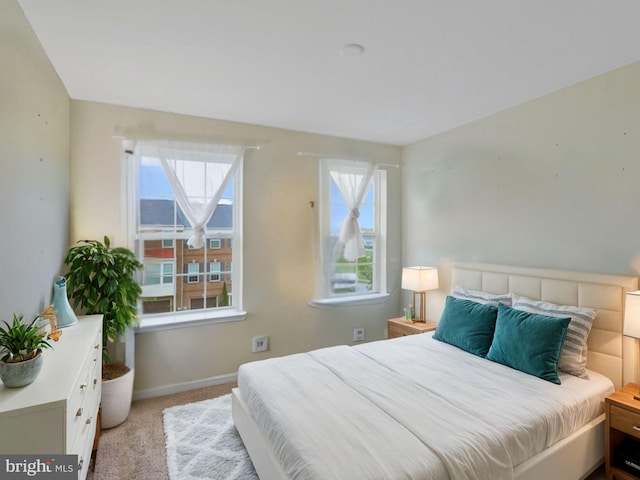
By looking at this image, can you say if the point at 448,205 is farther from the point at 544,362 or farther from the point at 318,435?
the point at 318,435

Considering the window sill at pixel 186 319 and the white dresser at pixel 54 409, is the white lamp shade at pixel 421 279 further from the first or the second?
the white dresser at pixel 54 409

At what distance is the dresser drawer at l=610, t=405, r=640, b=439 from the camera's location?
5.86ft

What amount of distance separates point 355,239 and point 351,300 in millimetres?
707

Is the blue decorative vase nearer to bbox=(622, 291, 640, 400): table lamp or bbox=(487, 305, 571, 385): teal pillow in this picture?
bbox=(487, 305, 571, 385): teal pillow

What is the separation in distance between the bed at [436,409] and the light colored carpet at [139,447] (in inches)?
21.3

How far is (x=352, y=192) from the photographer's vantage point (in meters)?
3.78

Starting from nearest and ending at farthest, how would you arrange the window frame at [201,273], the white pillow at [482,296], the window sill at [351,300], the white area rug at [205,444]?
1. the white area rug at [205,444]
2. the white pillow at [482,296]
3. the window frame at [201,273]
4. the window sill at [351,300]

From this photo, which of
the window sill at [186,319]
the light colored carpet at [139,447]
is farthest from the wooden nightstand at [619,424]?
the window sill at [186,319]

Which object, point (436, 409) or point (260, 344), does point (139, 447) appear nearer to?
point (260, 344)

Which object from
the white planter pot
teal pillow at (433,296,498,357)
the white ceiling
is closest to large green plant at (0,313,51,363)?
the white planter pot

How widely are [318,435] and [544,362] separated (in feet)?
5.08

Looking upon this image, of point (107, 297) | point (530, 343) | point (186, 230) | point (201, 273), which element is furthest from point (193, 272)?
point (530, 343)

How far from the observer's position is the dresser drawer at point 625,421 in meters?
1.79

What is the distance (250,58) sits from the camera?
2078 mm
